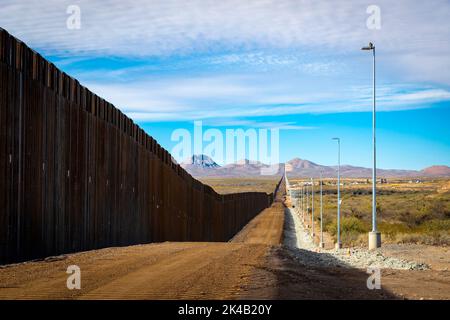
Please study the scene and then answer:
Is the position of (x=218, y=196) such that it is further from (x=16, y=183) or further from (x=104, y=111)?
(x=16, y=183)

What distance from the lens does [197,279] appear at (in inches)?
461

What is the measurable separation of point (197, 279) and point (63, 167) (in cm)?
740

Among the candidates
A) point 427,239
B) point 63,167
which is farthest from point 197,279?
point 427,239

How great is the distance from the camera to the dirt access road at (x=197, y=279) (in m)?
10.0

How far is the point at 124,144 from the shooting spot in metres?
25.0

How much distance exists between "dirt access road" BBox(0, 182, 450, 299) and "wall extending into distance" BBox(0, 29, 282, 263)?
1.01 metres

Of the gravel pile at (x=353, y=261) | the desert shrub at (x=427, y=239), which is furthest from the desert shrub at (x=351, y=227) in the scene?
the gravel pile at (x=353, y=261)

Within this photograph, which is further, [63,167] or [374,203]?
[374,203]

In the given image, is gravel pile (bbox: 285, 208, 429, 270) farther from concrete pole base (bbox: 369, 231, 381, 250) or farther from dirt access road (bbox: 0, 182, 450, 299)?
concrete pole base (bbox: 369, 231, 381, 250)

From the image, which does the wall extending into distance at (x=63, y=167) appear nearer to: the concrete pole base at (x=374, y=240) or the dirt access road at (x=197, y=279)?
the dirt access road at (x=197, y=279)

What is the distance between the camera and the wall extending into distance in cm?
1438

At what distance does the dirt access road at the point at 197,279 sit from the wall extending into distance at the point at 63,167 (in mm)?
1007

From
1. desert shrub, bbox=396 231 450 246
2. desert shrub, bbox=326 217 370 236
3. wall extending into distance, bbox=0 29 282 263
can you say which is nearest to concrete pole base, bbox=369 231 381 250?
desert shrub, bbox=396 231 450 246

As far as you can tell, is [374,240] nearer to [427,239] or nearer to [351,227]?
[427,239]
